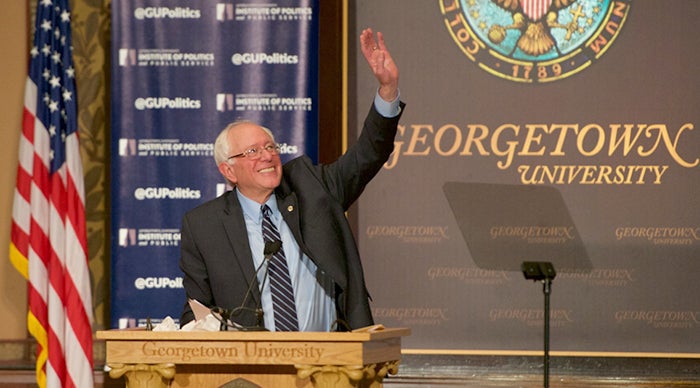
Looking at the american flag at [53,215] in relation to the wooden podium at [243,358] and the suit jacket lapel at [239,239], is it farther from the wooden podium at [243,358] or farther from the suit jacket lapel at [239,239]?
the wooden podium at [243,358]

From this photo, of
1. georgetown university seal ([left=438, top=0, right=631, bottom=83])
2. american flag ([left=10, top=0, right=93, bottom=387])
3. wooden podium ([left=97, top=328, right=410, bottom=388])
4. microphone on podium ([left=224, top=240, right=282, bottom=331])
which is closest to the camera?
wooden podium ([left=97, top=328, right=410, bottom=388])

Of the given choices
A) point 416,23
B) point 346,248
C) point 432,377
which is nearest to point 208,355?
point 346,248

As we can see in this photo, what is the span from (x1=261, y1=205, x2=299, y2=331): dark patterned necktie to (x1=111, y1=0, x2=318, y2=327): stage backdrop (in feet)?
6.26

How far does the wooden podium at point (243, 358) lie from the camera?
3.10 metres

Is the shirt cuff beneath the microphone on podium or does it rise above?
above

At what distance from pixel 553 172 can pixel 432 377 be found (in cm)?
130

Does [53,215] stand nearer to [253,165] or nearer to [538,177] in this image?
[253,165]

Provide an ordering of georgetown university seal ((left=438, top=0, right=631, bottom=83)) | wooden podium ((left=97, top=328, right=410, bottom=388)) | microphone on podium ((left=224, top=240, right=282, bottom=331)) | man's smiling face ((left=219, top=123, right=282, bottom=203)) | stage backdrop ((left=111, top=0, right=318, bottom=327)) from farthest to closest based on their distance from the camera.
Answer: georgetown university seal ((left=438, top=0, right=631, bottom=83)), stage backdrop ((left=111, top=0, right=318, bottom=327)), man's smiling face ((left=219, top=123, right=282, bottom=203)), microphone on podium ((left=224, top=240, right=282, bottom=331)), wooden podium ((left=97, top=328, right=410, bottom=388))

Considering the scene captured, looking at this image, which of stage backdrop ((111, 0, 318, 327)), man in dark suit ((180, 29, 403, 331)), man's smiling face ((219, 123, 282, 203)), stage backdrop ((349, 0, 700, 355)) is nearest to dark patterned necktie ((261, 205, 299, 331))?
man in dark suit ((180, 29, 403, 331))

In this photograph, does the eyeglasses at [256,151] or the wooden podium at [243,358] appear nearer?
the wooden podium at [243,358]

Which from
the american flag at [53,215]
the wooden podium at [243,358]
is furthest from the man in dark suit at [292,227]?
the american flag at [53,215]

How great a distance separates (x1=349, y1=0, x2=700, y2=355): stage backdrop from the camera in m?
5.70

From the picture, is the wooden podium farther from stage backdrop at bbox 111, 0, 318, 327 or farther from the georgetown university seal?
the georgetown university seal

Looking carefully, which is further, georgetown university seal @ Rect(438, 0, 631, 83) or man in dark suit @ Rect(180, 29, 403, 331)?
georgetown university seal @ Rect(438, 0, 631, 83)
